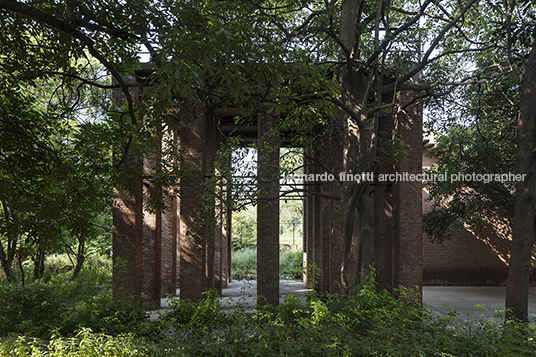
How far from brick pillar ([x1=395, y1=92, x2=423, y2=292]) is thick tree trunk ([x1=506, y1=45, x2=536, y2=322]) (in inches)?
114

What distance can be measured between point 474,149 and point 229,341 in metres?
13.0

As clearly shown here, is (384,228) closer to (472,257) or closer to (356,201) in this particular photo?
(356,201)

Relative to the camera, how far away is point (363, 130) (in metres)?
6.77

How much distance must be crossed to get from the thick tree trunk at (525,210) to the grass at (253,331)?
1140 mm

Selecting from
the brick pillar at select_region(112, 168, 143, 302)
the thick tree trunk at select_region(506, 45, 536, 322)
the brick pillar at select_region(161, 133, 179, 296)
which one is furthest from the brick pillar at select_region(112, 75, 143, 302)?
the thick tree trunk at select_region(506, 45, 536, 322)

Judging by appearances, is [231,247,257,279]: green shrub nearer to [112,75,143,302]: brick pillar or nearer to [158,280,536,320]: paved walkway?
[158,280,536,320]: paved walkway

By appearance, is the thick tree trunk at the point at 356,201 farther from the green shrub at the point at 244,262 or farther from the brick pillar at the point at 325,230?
the green shrub at the point at 244,262

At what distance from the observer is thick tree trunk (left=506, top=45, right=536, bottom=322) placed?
22.4 feet

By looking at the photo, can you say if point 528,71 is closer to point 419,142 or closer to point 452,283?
point 419,142

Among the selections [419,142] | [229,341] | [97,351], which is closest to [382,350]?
[229,341]

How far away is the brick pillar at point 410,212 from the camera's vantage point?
9750 mm

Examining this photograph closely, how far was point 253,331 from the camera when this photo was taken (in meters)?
5.57

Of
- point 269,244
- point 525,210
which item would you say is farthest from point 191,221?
point 525,210

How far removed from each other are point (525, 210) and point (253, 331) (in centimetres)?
596
